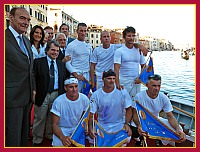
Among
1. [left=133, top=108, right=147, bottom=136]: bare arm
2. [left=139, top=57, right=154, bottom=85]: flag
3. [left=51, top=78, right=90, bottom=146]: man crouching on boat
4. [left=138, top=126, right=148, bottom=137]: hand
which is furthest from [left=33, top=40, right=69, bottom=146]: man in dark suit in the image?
[left=139, top=57, right=154, bottom=85]: flag

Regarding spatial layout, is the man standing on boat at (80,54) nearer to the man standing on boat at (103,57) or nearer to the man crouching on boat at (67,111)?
the man standing on boat at (103,57)

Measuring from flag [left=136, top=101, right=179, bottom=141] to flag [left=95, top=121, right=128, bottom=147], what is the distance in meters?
0.30

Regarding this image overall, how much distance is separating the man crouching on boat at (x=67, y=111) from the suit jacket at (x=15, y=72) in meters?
0.55

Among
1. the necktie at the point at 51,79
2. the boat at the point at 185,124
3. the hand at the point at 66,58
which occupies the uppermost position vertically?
the hand at the point at 66,58

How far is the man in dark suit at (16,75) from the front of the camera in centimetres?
229

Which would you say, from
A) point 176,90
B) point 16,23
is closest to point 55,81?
point 16,23

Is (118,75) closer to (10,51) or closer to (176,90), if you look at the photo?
(10,51)

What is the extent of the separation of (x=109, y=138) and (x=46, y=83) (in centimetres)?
109

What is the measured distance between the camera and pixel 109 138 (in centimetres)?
288

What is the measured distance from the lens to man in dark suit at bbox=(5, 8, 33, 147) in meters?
2.29

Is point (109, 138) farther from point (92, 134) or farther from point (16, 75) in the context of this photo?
point (16, 75)

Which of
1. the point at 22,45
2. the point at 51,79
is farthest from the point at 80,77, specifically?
the point at 22,45

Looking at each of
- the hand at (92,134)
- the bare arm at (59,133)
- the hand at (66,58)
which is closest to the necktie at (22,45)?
the bare arm at (59,133)

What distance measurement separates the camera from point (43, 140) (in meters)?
3.38
